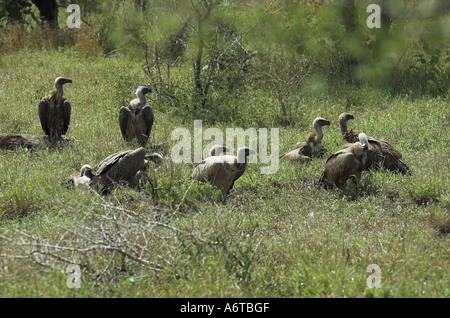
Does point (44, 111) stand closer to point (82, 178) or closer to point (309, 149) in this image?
point (82, 178)

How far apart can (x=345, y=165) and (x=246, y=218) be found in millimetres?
1423

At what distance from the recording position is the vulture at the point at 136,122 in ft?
22.5

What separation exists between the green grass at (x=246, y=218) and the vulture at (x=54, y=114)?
33cm

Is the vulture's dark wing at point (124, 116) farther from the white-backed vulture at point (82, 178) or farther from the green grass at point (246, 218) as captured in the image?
the white-backed vulture at point (82, 178)

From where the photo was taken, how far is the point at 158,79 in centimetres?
945

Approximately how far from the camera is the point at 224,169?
5.22 meters

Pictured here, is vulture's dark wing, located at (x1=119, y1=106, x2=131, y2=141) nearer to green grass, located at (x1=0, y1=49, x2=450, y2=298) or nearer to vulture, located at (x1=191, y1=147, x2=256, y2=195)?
green grass, located at (x1=0, y1=49, x2=450, y2=298)

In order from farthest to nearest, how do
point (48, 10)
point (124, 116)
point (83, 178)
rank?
point (48, 10) → point (124, 116) → point (83, 178)

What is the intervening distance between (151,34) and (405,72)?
16.1 feet

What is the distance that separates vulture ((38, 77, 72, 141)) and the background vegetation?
0.33 metres

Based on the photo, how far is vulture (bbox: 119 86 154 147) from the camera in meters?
6.86

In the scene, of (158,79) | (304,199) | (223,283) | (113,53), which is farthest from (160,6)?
(223,283)

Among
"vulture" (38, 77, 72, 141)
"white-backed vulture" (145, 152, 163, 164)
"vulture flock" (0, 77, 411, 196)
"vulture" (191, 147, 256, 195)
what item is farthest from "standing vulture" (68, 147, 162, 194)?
"vulture" (38, 77, 72, 141)

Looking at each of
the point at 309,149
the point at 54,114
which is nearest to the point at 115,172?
the point at 54,114
